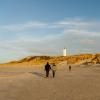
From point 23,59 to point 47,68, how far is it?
474 ft

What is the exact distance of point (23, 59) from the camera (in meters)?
179

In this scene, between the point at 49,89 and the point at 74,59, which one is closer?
the point at 49,89

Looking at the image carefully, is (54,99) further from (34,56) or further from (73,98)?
(34,56)

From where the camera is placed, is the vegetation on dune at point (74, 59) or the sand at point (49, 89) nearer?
the sand at point (49, 89)

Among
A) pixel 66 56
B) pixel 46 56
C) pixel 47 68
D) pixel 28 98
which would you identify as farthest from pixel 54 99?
pixel 46 56

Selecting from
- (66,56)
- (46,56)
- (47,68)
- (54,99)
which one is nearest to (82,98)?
(54,99)

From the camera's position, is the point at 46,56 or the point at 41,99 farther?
the point at 46,56

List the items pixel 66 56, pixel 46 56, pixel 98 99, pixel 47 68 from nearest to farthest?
pixel 98 99 < pixel 47 68 < pixel 66 56 < pixel 46 56

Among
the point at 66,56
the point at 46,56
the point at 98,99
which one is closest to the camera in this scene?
the point at 98,99

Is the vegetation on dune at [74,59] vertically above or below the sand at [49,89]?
above

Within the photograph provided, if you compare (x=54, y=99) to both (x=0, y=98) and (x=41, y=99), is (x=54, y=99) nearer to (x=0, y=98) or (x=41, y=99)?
(x=41, y=99)

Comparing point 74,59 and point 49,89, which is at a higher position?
point 74,59

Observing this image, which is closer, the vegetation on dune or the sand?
the sand

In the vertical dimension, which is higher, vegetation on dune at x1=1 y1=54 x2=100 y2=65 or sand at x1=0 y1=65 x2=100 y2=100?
vegetation on dune at x1=1 y1=54 x2=100 y2=65
